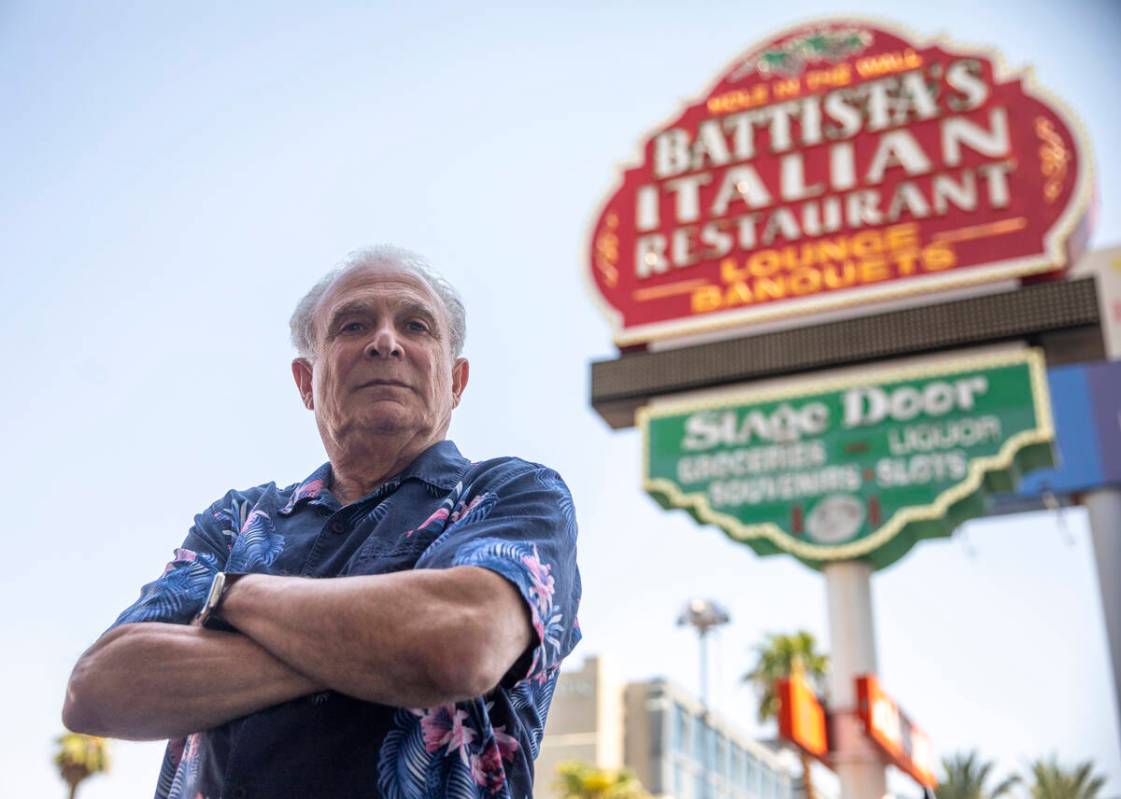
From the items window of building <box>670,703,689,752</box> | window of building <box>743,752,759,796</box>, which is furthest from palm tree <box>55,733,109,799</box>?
window of building <box>743,752,759,796</box>

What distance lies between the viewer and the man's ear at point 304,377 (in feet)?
7.35

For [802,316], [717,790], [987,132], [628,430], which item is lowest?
[717,790]

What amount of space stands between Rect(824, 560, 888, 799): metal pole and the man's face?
43.8 feet

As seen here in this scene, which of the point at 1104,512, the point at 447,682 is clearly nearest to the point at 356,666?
the point at 447,682

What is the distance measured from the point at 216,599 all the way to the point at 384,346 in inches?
19.4

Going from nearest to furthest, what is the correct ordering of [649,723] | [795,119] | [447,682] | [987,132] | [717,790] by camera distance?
[447,682]
[987,132]
[795,119]
[649,723]
[717,790]

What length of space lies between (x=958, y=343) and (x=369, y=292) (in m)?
13.6

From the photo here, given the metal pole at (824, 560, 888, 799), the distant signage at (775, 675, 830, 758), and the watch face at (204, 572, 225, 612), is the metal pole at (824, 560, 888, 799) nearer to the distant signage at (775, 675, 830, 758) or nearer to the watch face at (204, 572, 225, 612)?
the distant signage at (775, 675, 830, 758)

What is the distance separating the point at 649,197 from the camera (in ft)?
59.3

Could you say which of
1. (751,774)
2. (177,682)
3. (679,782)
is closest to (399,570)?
(177,682)

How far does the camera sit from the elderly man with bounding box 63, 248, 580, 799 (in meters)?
1.57

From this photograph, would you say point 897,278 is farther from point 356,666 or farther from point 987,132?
point 356,666

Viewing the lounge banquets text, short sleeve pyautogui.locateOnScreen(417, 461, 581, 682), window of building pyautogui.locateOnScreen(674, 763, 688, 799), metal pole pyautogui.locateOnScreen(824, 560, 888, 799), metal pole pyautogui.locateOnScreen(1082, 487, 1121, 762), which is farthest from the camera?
window of building pyautogui.locateOnScreen(674, 763, 688, 799)

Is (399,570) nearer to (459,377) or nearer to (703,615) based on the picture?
(459,377)
